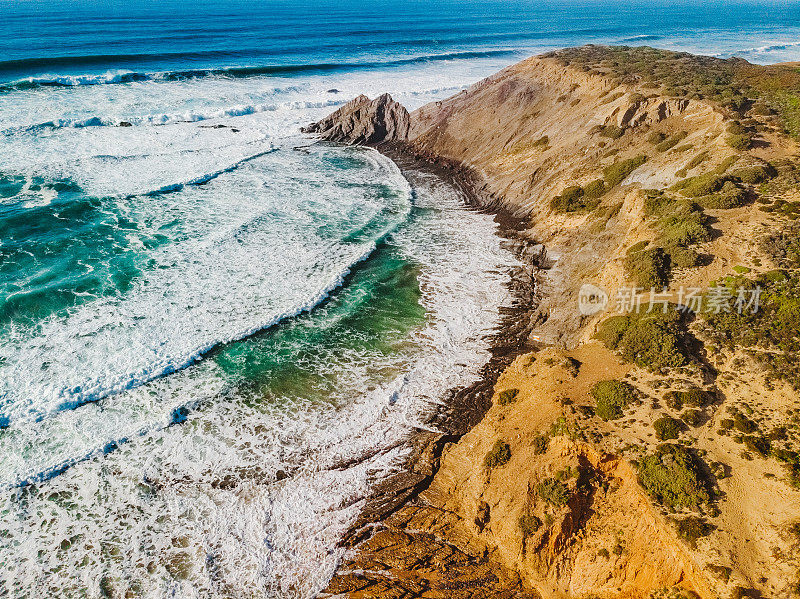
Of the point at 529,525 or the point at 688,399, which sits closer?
the point at 529,525

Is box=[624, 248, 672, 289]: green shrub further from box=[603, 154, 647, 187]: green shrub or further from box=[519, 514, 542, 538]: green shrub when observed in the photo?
box=[519, 514, 542, 538]: green shrub

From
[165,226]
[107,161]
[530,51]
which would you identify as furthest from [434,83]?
[165,226]

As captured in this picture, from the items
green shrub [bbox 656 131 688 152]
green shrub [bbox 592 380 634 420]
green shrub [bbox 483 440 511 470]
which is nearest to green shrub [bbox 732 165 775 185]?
green shrub [bbox 656 131 688 152]

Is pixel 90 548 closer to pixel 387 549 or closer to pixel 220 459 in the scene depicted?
pixel 220 459

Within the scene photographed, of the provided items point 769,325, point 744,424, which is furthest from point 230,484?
point 769,325

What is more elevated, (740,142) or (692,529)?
(740,142)

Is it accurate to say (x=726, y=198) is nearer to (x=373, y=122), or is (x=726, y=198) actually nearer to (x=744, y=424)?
(x=744, y=424)

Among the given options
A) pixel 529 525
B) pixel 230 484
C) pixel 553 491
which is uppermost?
pixel 553 491
